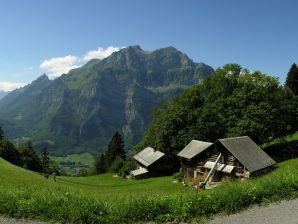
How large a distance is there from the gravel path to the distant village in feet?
98.3

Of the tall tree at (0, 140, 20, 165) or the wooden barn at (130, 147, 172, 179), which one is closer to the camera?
the wooden barn at (130, 147, 172, 179)

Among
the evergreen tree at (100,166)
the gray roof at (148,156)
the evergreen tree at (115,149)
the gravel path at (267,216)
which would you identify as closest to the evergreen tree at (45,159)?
the evergreen tree at (115,149)

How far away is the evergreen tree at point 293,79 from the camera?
10758 cm

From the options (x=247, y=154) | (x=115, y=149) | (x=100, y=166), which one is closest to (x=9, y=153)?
(x=115, y=149)

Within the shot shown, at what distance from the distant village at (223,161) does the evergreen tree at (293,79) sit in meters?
50.4

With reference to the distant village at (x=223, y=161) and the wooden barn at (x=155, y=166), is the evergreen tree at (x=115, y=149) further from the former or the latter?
the distant village at (x=223, y=161)

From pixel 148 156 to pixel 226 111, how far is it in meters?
25.5

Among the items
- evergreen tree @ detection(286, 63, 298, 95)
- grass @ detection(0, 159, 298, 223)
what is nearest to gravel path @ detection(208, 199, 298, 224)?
grass @ detection(0, 159, 298, 223)

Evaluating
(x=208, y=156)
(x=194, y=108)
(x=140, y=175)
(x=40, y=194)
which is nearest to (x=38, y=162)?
(x=140, y=175)

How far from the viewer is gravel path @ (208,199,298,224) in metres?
15.0

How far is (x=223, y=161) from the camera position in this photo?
198 ft

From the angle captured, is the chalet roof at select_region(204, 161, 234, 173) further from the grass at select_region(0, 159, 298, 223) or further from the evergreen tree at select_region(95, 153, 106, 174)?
the evergreen tree at select_region(95, 153, 106, 174)

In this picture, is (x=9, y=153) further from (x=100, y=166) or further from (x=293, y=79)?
(x=293, y=79)

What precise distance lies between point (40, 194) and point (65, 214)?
85.8 inches
